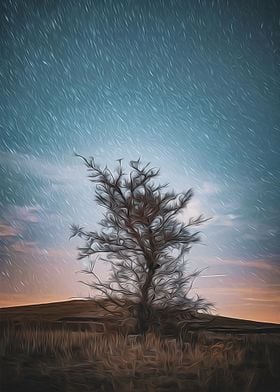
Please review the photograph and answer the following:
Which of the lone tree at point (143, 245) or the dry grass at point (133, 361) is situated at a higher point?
the lone tree at point (143, 245)

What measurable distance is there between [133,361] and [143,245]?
111 cm

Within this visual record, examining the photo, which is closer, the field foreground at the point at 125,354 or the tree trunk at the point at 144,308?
the field foreground at the point at 125,354

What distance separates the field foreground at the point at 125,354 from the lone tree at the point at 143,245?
0.84ft

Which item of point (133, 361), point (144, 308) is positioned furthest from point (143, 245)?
point (133, 361)

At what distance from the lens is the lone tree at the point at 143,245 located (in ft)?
15.9

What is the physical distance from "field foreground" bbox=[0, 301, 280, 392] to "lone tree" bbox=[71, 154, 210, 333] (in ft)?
0.84

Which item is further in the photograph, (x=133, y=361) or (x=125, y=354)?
(x=125, y=354)

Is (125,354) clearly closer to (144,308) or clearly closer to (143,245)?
(144,308)

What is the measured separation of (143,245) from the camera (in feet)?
15.9

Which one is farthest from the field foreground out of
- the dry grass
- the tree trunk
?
the tree trunk

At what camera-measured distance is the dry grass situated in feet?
13.2

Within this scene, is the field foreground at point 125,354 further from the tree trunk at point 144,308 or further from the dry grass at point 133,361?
the tree trunk at point 144,308

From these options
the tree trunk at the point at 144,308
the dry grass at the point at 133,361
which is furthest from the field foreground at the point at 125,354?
the tree trunk at the point at 144,308

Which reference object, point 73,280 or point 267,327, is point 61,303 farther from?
point 267,327
